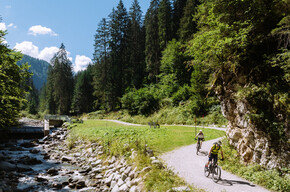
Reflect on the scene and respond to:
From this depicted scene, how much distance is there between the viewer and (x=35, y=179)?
39.2ft

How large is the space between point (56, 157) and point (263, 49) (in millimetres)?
18823

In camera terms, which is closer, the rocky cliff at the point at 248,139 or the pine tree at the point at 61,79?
the rocky cliff at the point at 248,139

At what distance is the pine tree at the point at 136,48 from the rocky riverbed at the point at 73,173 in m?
30.0

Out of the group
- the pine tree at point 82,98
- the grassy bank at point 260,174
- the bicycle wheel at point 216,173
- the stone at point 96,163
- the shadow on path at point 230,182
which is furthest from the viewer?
the pine tree at point 82,98

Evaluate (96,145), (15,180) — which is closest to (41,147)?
(96,145)

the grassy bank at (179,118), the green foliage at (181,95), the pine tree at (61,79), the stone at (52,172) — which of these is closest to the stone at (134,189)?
the stone at (52,172)

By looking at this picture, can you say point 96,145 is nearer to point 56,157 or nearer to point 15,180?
point 56,157

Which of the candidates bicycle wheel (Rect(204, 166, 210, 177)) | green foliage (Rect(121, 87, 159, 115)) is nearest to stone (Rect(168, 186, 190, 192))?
bicycle wheel (Rect(204, 166, 210, 177))

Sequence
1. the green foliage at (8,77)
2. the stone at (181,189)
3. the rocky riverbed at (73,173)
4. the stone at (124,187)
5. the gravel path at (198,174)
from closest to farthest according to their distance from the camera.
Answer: the stone at (181,189), the gravel path at (198,174), the stone at (124,187), the rocky riverbed at (73,173), the green foliage at (8,77)

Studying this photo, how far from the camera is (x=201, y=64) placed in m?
13.8

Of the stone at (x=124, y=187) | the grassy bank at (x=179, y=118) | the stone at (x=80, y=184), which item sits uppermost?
the grassy bank at (x=179, y=118)

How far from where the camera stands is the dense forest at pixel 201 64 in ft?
28.9

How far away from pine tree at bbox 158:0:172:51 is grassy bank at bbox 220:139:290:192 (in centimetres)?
3508

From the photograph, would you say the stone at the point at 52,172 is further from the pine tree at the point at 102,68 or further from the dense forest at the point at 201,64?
the pine tree at the point at 102,68
